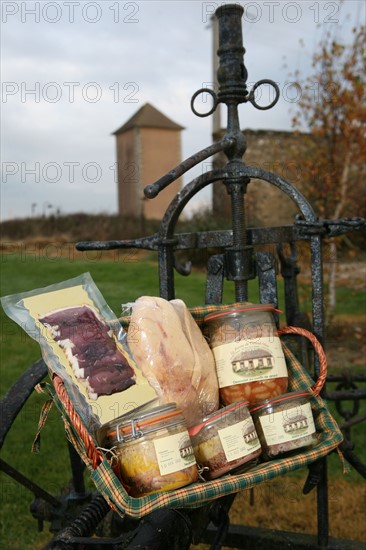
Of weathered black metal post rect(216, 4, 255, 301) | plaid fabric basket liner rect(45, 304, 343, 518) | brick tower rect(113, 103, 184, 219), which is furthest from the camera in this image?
brick tower rect(113, 103, 184, 219)

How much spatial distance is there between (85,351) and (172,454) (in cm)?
27

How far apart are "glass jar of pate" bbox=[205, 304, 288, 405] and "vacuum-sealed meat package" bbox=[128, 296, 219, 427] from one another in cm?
3

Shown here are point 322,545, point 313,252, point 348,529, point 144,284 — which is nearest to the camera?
point 313,252

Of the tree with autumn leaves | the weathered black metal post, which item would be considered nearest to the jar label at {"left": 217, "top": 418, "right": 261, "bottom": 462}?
the weathered black metal post

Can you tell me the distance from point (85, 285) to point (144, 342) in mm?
218

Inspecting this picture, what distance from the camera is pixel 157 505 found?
104 cm

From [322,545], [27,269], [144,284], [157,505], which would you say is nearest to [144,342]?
[157,505]

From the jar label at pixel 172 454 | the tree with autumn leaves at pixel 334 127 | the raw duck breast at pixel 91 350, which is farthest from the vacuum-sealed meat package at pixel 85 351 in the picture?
the tree with autumn leaves at pixel 334 127

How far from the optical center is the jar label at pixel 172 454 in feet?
3.63

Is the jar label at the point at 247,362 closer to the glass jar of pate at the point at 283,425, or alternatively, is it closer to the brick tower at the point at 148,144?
the glass jar of pate at the point at 283,425

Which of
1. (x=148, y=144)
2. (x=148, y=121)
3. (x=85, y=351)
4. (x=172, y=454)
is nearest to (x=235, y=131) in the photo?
(x=85, y=351)

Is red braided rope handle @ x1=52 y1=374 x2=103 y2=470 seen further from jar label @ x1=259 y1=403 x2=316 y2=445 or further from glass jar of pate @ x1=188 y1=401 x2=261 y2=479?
jar label @ x1=259 y1=403 x2=316 y2=445

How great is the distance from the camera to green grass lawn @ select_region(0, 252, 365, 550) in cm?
266

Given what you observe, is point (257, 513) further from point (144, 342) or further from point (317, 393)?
point (144, 342)
